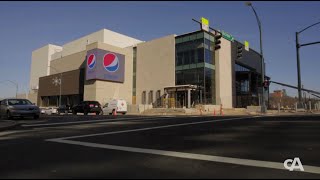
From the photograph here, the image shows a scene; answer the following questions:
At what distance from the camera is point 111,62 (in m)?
58.2

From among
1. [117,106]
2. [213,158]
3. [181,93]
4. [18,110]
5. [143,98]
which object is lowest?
[213,158]

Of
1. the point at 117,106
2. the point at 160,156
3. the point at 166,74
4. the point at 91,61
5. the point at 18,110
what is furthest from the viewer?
the point at 91,61

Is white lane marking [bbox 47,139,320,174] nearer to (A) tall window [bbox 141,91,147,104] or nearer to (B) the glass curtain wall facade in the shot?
(B) the glass curtain wall facade

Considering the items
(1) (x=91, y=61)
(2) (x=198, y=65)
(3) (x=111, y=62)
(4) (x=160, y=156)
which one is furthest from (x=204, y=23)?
(1) (x=91, y=61)

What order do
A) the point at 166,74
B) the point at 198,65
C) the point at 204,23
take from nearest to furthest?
1. the point at 204,23
2. the point at 198,65
3. the point at 166,74

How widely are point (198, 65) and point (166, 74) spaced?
21.7ft

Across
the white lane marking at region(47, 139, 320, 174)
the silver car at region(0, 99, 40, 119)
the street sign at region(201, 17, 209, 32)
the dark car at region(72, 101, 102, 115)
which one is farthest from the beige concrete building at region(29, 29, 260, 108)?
the white lane marking at region(47, 139, 320, 174)

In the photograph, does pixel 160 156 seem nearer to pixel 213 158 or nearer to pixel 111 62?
pixel 213 158

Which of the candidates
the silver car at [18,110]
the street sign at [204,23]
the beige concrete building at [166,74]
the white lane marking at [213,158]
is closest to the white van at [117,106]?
the beige concrete building at [166,74]

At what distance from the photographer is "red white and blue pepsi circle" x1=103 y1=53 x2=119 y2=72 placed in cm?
5738

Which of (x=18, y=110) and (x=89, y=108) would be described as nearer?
(x=18, y=110)

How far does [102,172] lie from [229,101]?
49.0 metres

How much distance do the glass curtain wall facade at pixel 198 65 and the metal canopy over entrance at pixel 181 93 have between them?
95 cm

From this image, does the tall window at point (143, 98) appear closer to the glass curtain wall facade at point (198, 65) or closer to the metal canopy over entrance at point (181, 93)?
the metal canopy over entrance at point (181, 93)
